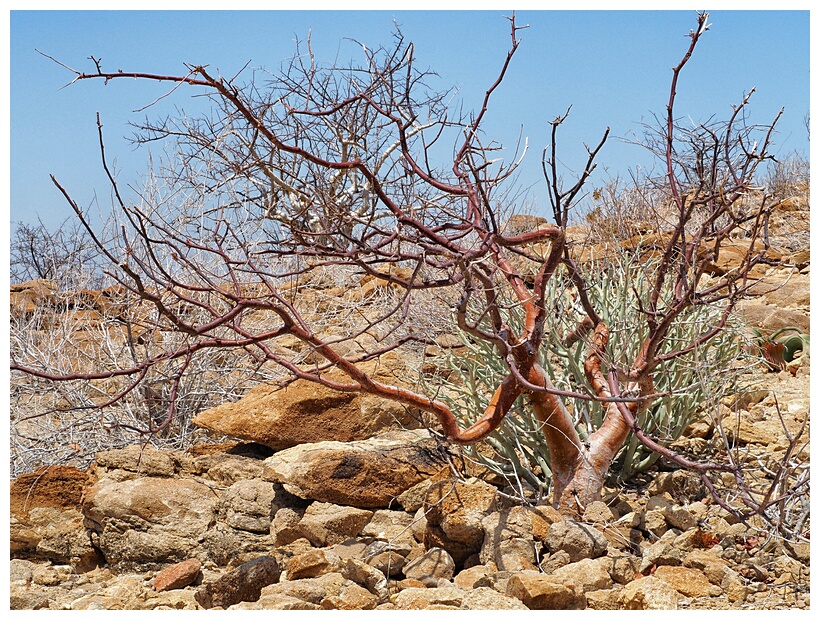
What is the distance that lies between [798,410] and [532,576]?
3432 millimetres

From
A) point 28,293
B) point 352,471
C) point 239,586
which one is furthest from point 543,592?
point 28,293

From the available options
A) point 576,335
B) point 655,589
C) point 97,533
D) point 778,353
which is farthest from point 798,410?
point 97,533

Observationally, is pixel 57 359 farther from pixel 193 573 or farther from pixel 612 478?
pixel 612 478

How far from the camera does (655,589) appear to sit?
10.2 ft

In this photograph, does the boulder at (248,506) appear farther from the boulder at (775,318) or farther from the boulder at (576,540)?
the boulder at (775,318)

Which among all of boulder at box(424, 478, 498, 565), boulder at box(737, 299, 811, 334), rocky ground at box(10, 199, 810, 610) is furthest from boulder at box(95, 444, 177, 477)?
boulder at box(737, 299, 811, 334)

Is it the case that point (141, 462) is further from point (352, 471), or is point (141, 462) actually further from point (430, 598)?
point (430, 598)

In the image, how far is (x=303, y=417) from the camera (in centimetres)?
508

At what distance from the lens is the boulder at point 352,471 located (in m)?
4.41

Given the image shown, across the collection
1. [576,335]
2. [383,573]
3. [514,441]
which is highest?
[576,335]

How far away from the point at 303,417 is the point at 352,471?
76 cm

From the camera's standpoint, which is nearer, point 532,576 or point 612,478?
point 532,576

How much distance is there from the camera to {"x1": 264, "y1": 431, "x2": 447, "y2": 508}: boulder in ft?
14.5

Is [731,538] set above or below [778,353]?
below
